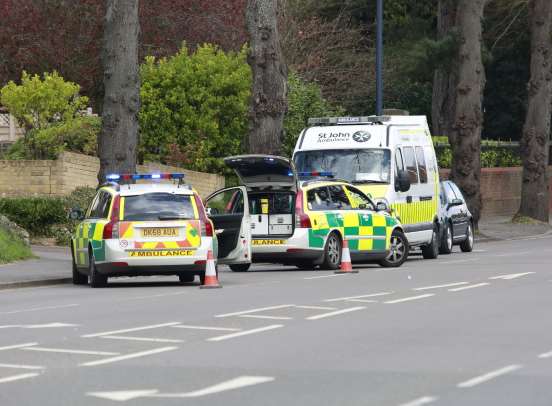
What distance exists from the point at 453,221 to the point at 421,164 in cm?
264

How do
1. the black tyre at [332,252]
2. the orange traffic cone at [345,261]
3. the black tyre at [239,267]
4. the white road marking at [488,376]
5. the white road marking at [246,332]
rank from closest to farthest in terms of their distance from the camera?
the white road marking at [488,376] → the white road marking at [246,332] → the orange traffic cone at [345,261] → the black tyre at [332,252] → the black tyre at [239,267]

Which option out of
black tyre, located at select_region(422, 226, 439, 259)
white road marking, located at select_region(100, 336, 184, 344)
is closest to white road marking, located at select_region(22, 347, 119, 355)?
white road marking, located at select_region(100, 336, 184, 344)

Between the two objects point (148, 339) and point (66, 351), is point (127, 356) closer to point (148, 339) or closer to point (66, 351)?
point (66, 351)

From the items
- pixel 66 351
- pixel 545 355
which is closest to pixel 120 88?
pixel 66 351

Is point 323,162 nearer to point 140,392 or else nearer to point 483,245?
point 483,245

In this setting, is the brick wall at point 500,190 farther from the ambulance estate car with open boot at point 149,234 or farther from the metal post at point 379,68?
the ambulance estate car with open boot at point 149,234

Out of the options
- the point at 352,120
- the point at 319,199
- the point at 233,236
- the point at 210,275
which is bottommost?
the point at 210,275

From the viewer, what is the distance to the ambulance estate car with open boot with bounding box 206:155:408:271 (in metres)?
25.9

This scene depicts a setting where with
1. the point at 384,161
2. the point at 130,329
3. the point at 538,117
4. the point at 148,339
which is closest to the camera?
the point at 148,339

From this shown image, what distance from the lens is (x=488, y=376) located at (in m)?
11.5

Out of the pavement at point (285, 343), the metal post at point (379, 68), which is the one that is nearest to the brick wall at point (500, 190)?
A: the metal post at point (379, 68)

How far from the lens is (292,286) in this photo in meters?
21.8

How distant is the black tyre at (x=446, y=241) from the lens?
1284 inches

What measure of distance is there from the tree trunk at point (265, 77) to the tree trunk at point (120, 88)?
387 centimetres
